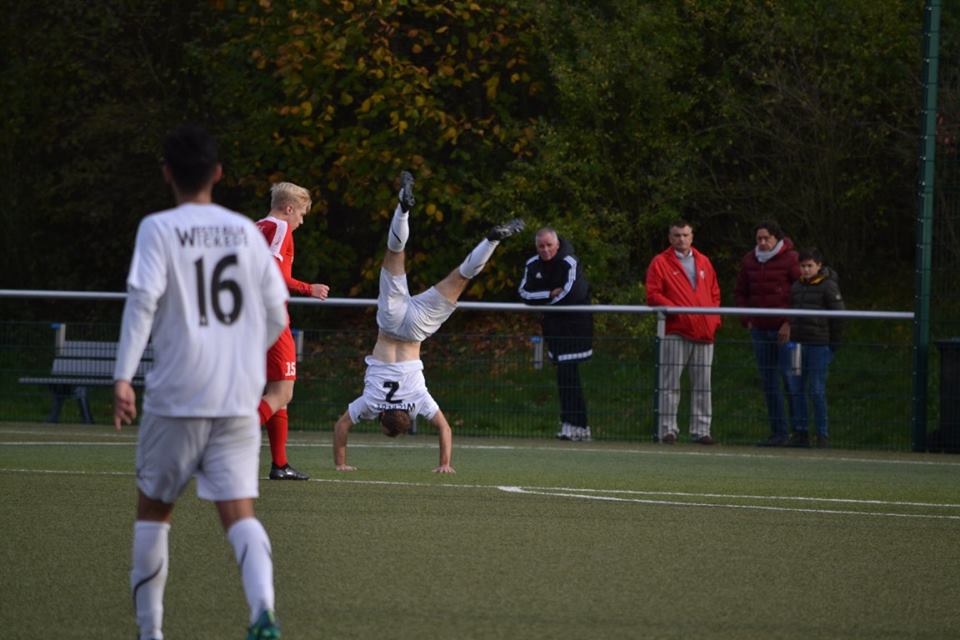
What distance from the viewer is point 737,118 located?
24.4m

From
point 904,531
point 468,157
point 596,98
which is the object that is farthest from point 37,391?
point 904,531

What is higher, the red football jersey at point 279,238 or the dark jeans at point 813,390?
the red football jersey at point 279,238

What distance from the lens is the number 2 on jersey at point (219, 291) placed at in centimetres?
577

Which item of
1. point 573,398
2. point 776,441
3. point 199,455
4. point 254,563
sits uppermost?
point 573,398

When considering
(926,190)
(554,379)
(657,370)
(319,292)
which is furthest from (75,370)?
(926,190)

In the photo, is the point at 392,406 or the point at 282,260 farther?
the point at 392,406

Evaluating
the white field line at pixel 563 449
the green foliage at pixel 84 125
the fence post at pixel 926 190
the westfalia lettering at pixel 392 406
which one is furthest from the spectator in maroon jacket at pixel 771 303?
the green foliage at pixel 84 125

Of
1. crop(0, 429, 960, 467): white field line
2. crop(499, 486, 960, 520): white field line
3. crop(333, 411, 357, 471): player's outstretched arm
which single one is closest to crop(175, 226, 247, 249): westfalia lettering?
crop(499, 486, 960, 520): white field line

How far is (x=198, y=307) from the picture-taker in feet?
18.9

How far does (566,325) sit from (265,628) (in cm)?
1240

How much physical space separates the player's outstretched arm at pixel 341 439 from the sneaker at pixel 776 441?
18.3ft

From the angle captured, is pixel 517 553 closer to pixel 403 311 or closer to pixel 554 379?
pixel 403 311

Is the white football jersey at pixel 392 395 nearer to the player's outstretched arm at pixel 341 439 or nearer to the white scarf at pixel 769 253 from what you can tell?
the player's outstretched arm at pixel 341 439

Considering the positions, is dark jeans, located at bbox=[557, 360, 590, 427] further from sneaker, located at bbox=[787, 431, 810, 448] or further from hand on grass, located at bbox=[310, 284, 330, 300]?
hand on grass, located at bbox=[310, 284, 330, 300]
